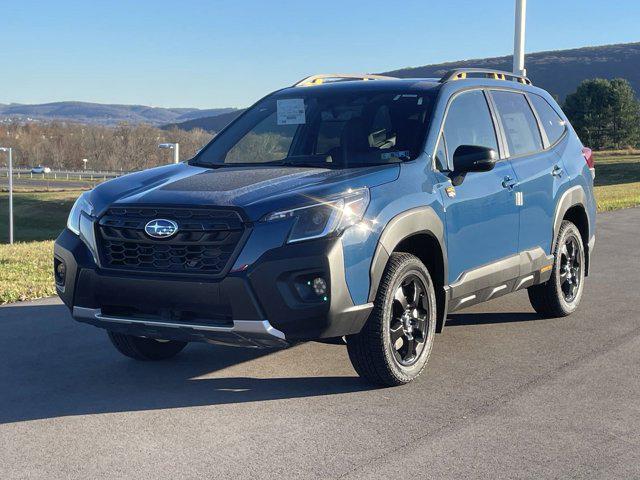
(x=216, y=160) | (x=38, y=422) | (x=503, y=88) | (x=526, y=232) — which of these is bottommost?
(x=38, y=422)

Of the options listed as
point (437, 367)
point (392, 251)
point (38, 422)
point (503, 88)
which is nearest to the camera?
point (38, 422)

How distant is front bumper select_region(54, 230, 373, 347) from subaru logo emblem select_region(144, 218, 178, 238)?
A: 0.23 meters

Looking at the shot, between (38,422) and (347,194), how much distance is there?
2.04m

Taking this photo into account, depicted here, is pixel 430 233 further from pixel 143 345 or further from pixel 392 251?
pixel 143 345

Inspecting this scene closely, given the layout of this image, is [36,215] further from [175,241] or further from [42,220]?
[175,241]

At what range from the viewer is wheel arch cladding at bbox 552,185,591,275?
7.12 meters

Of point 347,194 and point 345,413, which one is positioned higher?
point 347,194

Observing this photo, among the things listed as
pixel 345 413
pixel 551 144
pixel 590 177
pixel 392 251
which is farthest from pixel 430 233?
pixel 590 177

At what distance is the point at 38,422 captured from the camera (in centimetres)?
469

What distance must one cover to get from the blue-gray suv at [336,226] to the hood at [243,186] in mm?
13

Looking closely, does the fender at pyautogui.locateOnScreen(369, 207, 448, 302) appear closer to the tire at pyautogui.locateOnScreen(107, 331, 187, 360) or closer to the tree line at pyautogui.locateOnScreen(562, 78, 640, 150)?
the tire at pyautogui.locateOnScreen(107, 331, 187, 360)

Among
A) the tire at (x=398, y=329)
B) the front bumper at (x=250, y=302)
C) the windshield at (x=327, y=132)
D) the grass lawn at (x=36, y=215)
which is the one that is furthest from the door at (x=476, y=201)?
the grass lawn at (x=36, y=215)

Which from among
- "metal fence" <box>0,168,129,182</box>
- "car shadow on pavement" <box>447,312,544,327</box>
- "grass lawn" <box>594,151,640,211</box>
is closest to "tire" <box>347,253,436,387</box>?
"car shadow on pavement" <box>447,312,544,327</box>

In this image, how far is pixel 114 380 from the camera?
18.2 feet
